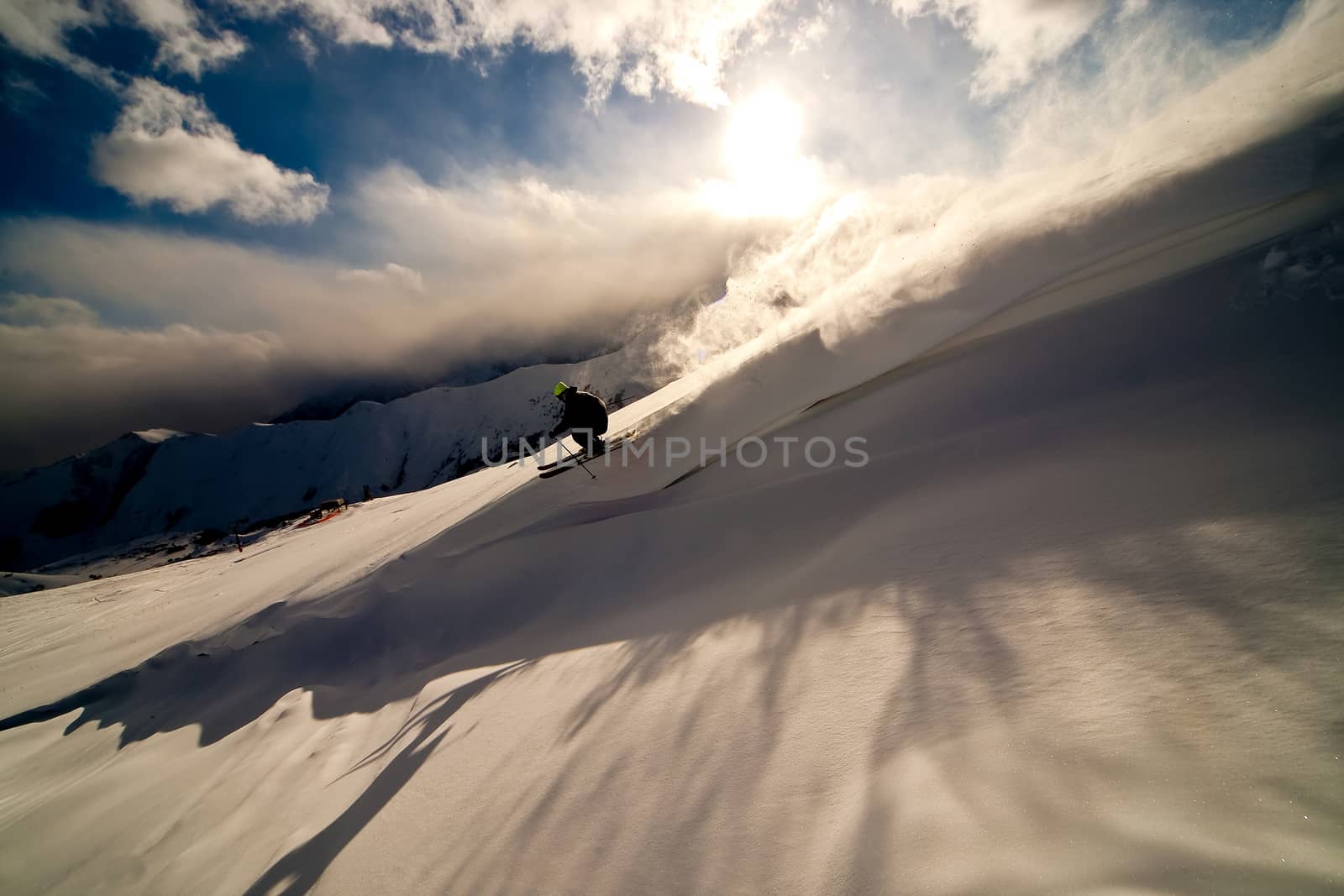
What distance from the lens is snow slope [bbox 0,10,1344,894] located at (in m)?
1.82

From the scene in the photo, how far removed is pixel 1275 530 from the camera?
2.52 metres

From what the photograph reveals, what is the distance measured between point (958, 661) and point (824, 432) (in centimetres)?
476

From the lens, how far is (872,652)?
114 inches

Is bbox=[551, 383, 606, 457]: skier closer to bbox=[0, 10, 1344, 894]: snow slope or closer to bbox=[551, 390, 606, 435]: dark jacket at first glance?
bbox=[551, 390, 606, 435]: dark jacket

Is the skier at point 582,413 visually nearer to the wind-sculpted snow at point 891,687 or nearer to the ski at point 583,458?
the ski at point 583,458

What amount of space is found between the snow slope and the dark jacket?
82 centimetres

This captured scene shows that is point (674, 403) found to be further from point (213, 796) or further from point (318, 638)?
point (213, 796)

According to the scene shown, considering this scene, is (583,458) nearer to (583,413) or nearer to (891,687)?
(583,413)

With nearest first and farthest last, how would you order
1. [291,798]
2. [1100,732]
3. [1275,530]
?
1. [1100,732]
2. [1275,530]
3. [291,798]

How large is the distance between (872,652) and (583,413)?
22.1 feet

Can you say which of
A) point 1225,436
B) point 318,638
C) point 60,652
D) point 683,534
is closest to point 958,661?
point 1225,436

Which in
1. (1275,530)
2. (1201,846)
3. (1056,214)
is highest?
(1056,214)

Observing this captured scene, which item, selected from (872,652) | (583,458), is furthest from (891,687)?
(583,458)

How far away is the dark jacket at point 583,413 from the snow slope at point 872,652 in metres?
0.82
